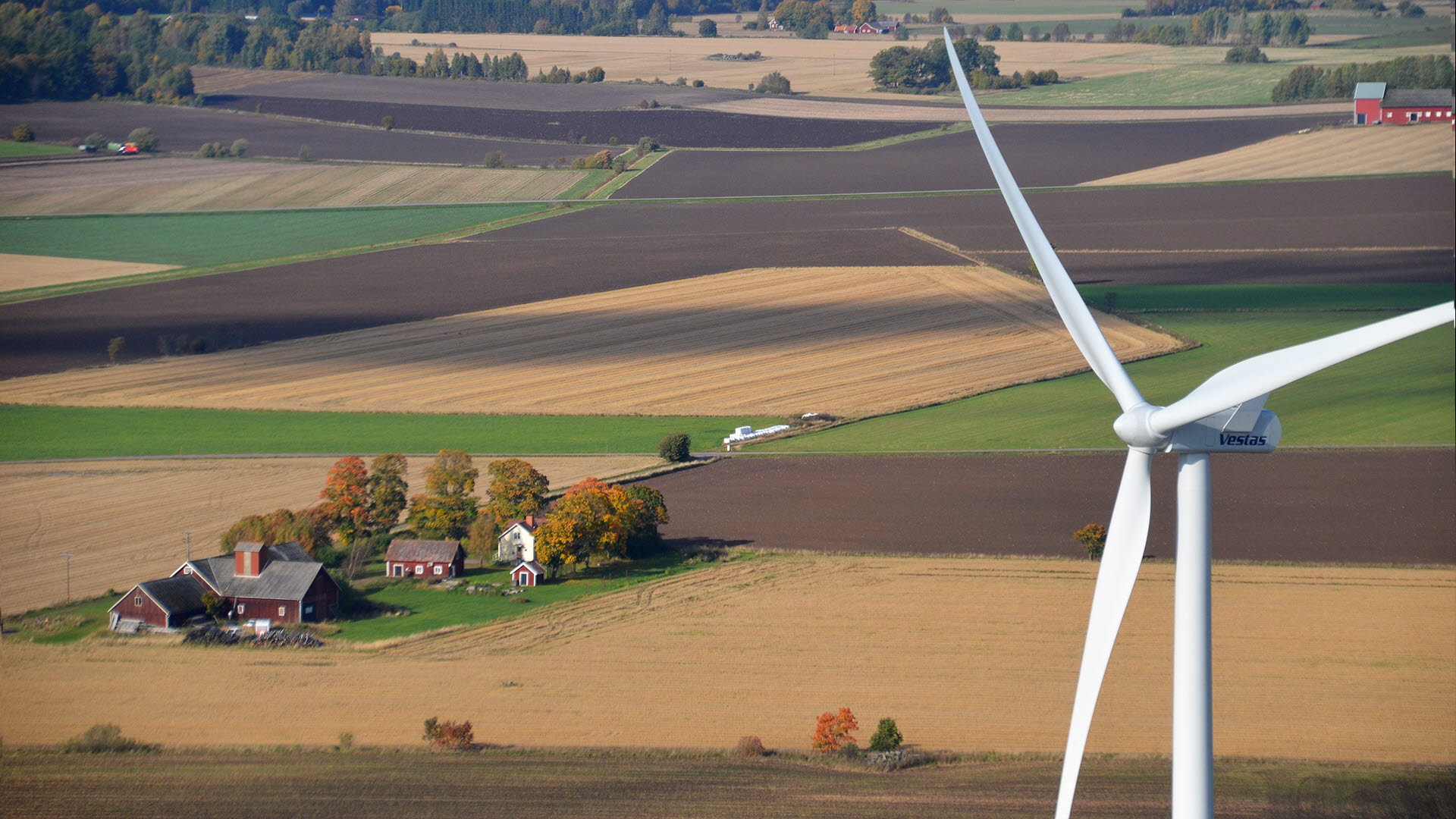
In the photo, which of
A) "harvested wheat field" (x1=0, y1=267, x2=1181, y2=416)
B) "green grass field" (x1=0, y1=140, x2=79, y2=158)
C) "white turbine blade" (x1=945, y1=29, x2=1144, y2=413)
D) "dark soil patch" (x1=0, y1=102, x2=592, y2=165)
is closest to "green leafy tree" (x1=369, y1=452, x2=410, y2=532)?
"harvested wheat field" (x1=0, y1=267, x2=1181, y2=416)

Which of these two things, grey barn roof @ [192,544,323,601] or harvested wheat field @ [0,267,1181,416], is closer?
grey barn roof @ [192,544,323,601]

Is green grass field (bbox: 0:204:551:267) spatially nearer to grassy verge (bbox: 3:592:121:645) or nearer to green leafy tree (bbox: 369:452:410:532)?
green leafy tree (bbox: 369:452:410:532)

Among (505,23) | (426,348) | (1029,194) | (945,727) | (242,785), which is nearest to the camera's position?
(242,785)

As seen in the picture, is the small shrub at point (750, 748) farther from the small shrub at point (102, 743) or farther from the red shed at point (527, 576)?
the small shrub at point (102, 743)

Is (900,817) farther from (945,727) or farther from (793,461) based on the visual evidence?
(793,461)

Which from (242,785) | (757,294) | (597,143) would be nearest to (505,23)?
(597,143)

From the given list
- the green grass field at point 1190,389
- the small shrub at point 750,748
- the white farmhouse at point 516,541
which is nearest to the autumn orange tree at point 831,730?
the small shrub at point 750,748

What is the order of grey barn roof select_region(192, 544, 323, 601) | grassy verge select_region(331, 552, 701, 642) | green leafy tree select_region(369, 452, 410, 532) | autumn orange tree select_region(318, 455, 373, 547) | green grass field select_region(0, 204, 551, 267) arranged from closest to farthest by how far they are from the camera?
1. grassy verge select_region(331, 552, 701, 642)
2. grey barn roof select_region(192, 544, 323, 601)
3. autumn orange tree select_region(318, 455, 373, 547)
4. green leafy tree select_region(369, 452, 410, 532)
5. green grass field select_region(0, 204, 551, 267)
